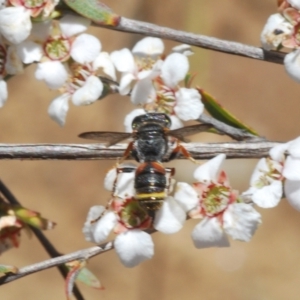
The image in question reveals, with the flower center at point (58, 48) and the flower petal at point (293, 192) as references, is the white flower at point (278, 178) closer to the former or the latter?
the flower petal at point (293, 192)

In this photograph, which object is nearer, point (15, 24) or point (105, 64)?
point (15, 24)

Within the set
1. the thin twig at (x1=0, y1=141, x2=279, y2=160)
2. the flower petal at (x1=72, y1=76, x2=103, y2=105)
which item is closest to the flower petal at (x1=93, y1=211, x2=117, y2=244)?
the thin twig at (x1=0, y1=141, x2=279, y2=160)

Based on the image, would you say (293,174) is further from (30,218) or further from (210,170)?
(30,218)

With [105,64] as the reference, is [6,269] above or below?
below

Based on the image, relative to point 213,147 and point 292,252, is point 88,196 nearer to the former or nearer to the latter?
point 292,252

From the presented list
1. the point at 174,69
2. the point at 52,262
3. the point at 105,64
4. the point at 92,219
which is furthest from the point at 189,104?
the point at 52,262

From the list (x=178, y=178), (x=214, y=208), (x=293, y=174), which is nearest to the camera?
(x=293, y=174)

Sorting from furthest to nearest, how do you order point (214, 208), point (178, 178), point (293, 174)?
point (178, 178) < point (214, 208) < point (293, 174)
